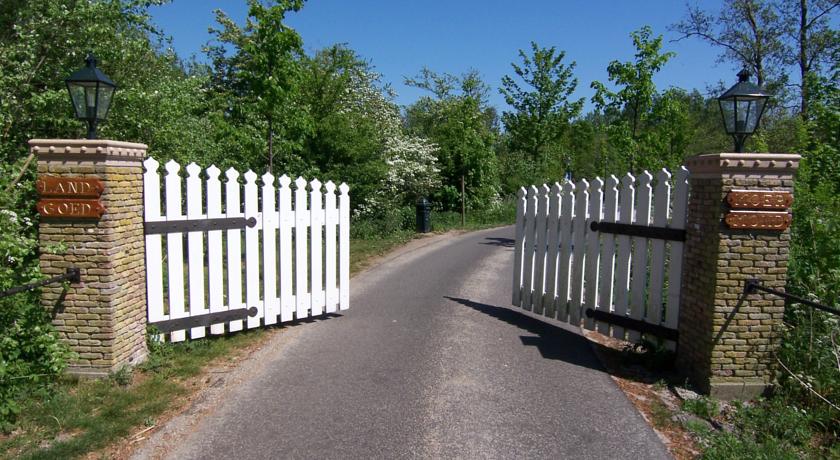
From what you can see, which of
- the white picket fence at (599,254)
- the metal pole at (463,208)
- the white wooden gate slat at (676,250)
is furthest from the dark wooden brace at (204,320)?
the metal pole at (463,208)

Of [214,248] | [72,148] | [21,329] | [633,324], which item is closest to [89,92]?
[72,148]

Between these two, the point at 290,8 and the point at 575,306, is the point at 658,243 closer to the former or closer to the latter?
the point at 575,306

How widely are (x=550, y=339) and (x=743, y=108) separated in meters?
3.16

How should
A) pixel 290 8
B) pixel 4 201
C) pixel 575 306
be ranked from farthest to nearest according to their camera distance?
pixel 290 8 → pixel 575 306 → pixel 4 201

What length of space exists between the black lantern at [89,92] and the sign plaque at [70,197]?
0.49 metres

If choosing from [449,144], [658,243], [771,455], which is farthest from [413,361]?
[449,144]

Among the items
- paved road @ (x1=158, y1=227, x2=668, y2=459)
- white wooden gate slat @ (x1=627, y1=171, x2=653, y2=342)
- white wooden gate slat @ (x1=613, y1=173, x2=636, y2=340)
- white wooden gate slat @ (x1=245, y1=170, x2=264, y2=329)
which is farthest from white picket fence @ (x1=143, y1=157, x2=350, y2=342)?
white wooden gate slat @ (x1=627, y1=171, x2=653, y2=342)

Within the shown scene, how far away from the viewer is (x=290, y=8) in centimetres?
1195

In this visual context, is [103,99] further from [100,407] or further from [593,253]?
[593,253]

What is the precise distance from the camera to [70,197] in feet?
17.0

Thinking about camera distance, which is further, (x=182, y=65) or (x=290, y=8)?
(x=182, y=65)

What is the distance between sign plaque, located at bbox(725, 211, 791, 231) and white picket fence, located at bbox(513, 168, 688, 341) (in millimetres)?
635

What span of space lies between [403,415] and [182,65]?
2070 inches

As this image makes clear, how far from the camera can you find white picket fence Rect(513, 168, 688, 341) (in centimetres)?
589
